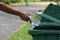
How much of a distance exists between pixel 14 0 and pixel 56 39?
30.3m

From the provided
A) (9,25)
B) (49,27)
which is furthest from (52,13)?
(9,25)

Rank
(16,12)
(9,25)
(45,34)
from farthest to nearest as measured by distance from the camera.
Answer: (9,25) < (16,12) < (45,34)

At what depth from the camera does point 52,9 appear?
2.92 metres

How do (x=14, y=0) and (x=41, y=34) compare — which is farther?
(x=14, y=0)

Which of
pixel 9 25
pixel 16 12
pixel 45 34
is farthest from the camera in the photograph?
pixel 9 25

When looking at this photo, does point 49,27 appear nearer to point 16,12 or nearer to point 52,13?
point 52,13

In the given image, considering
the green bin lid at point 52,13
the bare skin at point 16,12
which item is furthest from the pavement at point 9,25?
the green bin lid at point 52,13

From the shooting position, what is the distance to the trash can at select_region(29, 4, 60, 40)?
2828 millimetres

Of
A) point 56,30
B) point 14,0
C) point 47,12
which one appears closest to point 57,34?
point 56,30

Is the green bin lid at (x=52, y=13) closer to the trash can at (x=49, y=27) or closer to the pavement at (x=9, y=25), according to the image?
the trash can at (x=49, y=27)

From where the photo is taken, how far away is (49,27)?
2867 millimetres

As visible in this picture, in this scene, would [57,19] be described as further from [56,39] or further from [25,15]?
[25,15]

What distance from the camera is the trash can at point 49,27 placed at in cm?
283

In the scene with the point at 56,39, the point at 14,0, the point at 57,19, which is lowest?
the point at 14,0
